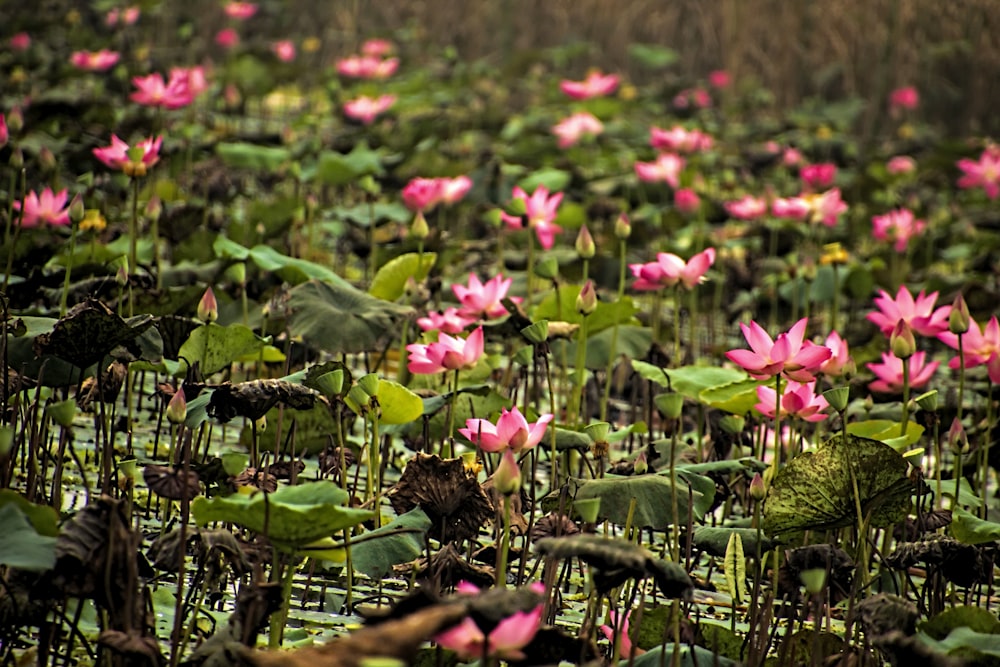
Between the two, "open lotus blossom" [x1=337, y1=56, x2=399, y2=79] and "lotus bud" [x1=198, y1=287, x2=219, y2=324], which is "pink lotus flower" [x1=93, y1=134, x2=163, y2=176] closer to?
"lotus bud" [x1=198, y1=287, x2=219, y2=324]

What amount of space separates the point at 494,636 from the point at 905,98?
7.98m

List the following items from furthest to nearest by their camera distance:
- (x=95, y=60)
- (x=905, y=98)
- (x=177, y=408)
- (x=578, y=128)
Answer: (x=905, y=98) < (x=578, y=128) < (x=95, y=60) < (x=177, y=408)

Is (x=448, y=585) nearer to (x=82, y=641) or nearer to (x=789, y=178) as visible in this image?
(x=82, y=641)

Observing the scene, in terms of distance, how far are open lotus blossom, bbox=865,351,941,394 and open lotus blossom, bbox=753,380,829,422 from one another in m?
0.41

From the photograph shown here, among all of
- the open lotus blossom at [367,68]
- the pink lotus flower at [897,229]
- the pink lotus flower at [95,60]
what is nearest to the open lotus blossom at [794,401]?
the pink lotus flower at [897,229]

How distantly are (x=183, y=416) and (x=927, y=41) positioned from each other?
306 inches

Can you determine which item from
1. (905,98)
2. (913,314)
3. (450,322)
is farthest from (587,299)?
(905,98)

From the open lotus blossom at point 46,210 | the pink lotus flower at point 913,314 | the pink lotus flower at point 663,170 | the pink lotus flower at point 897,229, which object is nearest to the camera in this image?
the pink lotus flower at point 913,314

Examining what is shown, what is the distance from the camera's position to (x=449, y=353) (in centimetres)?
206

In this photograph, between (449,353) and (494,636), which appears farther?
(449,353)

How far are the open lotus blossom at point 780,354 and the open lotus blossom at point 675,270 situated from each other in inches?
19.3

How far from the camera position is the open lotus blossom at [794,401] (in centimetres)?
209

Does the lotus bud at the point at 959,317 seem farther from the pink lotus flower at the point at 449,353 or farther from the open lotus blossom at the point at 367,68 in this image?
the open lotus blossom at the point at 367,68

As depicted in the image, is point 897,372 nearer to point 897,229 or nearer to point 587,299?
point 587,299
